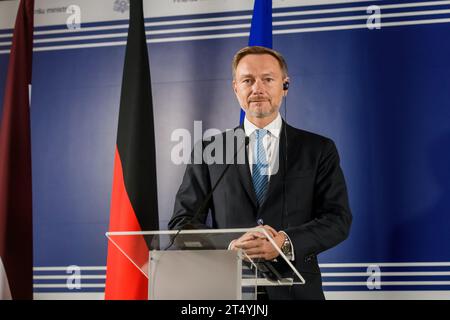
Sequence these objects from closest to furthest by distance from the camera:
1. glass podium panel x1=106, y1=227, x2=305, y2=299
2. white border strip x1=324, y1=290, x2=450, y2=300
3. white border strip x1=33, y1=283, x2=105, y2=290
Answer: glass podium panel x1=106, y1=227, x2=305, y2=299 → white border strip x1=324, y1=290, x2=450, y2=300 → white border strip x1=33, y1=283, x2=105, y2=290

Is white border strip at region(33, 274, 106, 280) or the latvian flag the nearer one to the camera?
the latvian flag

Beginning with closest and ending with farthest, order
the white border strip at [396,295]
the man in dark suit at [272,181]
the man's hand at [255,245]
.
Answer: the man's hand at [255,245]
the man in dark suit at [272,181]
the white border strip at [396,295]

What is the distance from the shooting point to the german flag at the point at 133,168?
4465 millimetres

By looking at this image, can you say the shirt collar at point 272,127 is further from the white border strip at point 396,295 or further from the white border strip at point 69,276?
the white border strip at point 69,276

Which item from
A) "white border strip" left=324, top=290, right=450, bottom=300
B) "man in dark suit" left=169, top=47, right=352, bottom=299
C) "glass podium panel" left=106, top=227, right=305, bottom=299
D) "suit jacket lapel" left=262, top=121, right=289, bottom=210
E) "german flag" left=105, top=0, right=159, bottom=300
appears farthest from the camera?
"white border strip" left=324, top=290, right=450, bottom=300

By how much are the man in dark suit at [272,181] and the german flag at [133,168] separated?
82 cm

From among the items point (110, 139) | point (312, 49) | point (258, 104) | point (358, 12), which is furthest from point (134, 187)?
point (358, 12)

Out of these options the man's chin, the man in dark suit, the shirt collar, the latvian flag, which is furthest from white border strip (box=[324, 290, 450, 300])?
the latvian flag

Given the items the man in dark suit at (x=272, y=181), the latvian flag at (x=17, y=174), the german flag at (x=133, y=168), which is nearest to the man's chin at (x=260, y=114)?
the man in dark suit at (x=272, y=181)

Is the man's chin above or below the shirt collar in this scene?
above

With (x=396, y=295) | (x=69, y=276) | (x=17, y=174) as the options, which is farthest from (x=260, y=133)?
(x=69, y=276)

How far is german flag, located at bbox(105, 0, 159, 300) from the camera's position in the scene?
14.6ft

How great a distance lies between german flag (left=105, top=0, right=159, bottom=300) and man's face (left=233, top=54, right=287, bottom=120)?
1.09 metres

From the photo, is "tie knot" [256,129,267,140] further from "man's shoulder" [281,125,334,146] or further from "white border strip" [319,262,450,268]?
"white border strip" [319,262,450,268]
